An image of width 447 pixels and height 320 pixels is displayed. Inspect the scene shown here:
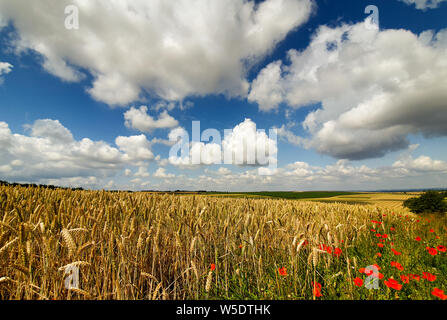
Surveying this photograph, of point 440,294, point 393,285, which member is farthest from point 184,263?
point 440,294

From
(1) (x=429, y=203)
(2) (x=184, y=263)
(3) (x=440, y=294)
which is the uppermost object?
(3) (x=440, y=294)

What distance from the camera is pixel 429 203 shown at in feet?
47.5

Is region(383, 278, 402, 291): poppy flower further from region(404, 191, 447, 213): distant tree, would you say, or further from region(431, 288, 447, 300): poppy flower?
region(404, 191, 447, 213): distant tree

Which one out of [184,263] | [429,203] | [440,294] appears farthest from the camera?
[429,203]

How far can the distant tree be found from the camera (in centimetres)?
1394

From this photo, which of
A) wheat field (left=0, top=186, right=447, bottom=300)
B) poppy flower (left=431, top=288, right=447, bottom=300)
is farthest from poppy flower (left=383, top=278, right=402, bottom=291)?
poppy flower (left=431, top=288, right=447, bottom=300)

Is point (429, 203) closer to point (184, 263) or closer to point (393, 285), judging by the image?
point (393, 285)

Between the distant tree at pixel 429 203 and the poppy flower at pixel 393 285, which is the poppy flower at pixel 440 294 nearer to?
the poppy flower at pixel 393 285
